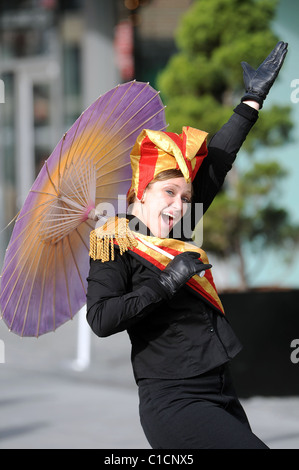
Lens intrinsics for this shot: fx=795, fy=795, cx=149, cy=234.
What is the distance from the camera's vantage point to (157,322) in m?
2.48

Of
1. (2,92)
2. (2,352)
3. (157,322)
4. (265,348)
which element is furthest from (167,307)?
(2,92)

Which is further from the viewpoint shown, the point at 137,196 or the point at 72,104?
the point at 72,104

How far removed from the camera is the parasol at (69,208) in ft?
9.32

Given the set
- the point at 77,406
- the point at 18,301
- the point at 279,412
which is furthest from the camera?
the point at 77,406

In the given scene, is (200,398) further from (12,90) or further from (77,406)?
(12,90)

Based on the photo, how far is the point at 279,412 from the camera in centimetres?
536

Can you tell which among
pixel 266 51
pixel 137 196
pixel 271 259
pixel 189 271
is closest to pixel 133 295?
pixel 189 271

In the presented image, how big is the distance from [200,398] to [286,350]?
3235 mm

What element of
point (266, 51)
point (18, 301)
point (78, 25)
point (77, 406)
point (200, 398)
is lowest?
point (77, 406)

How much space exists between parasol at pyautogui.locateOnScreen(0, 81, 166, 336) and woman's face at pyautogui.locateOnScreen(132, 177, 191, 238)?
1.08 ft

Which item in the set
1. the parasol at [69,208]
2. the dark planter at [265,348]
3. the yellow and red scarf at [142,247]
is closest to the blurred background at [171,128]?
the dark planter at [265,348]

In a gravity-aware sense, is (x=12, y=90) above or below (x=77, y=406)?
above

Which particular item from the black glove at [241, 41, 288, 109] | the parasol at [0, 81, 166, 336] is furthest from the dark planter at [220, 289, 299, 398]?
the black glove at [241, 41, 288, 109]

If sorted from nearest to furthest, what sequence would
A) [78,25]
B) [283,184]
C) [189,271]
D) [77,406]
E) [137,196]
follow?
[189,271], [137,196], [77,406], [283,184], [78,25]
